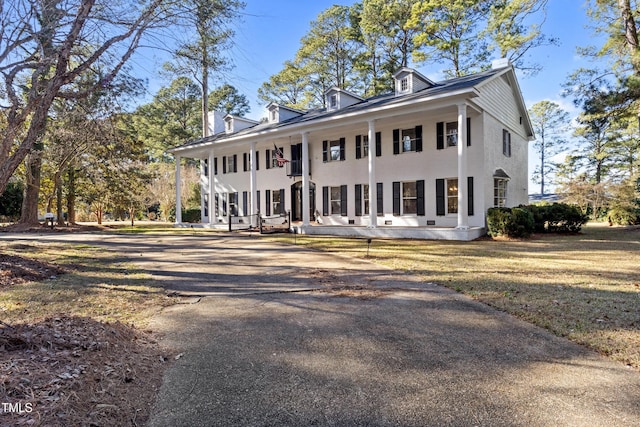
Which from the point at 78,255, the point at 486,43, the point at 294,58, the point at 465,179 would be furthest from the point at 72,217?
the point at 486,43

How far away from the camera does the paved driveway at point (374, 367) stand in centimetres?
238

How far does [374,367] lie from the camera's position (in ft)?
10.0

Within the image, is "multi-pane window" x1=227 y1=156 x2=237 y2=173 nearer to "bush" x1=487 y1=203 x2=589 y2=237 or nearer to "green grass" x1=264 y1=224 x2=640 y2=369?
"green grass" x1=264 y1=224 x2=640 y2=369

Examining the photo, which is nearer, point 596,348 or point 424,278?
point 596,348

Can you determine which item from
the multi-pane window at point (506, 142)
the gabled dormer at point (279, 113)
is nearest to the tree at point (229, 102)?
the gabled dormer at point (279, 113)

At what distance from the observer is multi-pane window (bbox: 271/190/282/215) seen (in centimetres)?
2102

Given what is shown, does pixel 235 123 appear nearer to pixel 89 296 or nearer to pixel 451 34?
pixel 451 34

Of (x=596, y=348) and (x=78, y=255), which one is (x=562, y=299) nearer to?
(x=596, y=348)

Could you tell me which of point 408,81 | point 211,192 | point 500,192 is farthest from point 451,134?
point 211,192

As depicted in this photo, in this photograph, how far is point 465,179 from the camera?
514 inches

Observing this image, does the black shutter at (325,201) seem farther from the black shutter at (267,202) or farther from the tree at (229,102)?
the tree at (229,102)

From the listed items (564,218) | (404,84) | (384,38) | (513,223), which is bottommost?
(513,223)

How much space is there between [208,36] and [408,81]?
35.0 feet

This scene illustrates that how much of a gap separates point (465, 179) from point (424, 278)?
7.76m
